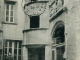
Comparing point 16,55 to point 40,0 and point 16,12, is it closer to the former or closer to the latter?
point 16,12

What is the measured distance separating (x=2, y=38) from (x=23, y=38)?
170 centimetres

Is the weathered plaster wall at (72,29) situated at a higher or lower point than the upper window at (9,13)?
lower

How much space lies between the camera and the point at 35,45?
55.7ft

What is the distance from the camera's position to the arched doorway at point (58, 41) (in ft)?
42.1

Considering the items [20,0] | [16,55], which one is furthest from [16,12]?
[16,55]

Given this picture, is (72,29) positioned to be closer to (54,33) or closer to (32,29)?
(54,33)

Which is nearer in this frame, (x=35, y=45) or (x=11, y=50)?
(x=35, y=45)

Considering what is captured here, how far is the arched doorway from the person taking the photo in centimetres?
1284

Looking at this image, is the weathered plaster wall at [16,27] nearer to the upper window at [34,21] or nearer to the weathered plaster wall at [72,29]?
the upper window at [34,21]

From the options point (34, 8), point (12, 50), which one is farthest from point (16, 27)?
point (34, 8)

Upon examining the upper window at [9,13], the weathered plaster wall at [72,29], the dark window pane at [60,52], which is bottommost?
the dark window pane at [60,52]

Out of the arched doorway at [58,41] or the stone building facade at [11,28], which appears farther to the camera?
the stone building facade at [11,28]

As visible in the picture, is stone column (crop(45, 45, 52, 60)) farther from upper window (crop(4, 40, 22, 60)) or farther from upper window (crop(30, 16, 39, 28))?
upper window (crop(4, 40, 22, 60))

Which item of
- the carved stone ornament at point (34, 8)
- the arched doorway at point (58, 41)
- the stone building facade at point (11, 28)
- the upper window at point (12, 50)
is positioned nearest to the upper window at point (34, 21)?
the carved stone ornament at point (34, 8)
